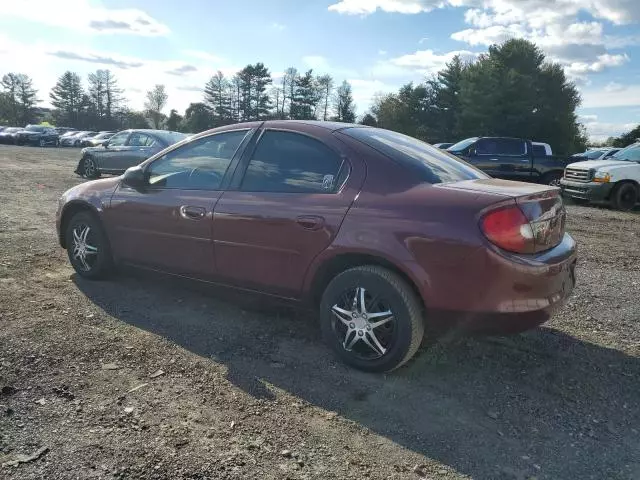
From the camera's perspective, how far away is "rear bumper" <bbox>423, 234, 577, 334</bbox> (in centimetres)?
298

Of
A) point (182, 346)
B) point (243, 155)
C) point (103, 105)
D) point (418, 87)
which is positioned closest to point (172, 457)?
point (182, 346)

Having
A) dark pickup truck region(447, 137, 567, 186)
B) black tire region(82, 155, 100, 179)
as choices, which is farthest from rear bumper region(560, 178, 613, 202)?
black tire region(82, 155, 100, 179)

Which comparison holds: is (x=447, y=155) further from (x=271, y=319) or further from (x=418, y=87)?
(x=418, y=87)

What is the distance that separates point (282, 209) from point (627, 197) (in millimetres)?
12185

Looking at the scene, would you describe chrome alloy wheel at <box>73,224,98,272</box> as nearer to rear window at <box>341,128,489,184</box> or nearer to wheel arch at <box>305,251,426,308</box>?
wheel arch at <box>305,251,426,308</box>

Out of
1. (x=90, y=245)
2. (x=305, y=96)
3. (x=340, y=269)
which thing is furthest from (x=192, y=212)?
(x=305, y=96)

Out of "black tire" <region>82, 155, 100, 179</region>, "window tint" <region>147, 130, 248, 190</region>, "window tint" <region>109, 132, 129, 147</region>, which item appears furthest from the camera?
"black tire" <region>82, 155, 100, 179</region>

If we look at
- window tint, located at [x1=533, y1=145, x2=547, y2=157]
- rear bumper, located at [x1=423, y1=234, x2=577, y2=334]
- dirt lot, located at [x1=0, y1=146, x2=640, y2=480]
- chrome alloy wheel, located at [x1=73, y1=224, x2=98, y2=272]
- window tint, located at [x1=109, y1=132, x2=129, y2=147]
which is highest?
window tint, located at [x1=533, y1=145, x2=547, y2=157]

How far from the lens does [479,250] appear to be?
298 cm

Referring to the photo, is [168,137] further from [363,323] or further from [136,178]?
[363,323]

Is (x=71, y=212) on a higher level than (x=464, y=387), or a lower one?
higher

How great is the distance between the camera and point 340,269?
355 cm

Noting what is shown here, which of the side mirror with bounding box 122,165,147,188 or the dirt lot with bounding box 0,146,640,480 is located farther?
the side mirror with bounding box 122,165,147,188

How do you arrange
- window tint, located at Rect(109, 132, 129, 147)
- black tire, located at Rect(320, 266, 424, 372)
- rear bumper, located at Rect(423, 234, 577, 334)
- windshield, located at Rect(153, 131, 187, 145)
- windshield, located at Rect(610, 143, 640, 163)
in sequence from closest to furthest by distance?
1. rear bumper, located at Rect(423, 234, 577, 334)
2. black tire, located at Rect(320, 266, 424, 372)
3. windshield, located at Rect(610, 143, 640, 163)
4. windshield, located at Rect(153, 131, 187, 145)
5. window tint, located at Rect(109, 132, 129, 147)
